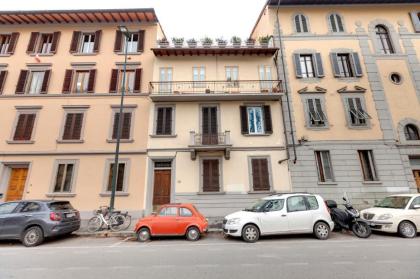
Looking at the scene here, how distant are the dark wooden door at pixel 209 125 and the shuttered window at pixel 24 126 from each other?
36.9ft

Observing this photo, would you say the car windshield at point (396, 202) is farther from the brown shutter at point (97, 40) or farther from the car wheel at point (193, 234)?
the brown shutter at point (97, 40)

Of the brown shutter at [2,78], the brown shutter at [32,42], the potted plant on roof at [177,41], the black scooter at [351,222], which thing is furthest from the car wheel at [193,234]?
the brown shutter at [32,42]

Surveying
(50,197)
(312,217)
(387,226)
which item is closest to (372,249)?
(312,217)

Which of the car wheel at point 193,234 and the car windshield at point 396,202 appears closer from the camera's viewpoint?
the car wheel at point 193,234

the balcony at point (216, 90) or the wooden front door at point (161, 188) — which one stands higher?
the balcony at point (216, 90)

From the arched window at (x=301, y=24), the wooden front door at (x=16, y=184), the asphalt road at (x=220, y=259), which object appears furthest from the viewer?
the arched window at (x=301, y=24)

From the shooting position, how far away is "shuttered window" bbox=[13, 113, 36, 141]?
44.6ft

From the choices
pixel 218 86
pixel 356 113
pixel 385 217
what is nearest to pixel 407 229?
pixel 385 217

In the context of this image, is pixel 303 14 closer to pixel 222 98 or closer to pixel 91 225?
pixel 222 98

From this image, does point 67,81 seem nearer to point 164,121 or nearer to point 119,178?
point 164,121

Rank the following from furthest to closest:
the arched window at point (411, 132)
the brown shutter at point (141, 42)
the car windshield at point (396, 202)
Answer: the brown shutter at point (141, 42)
the arched window at point (411, 132)
the car windshield at point (396, 202)

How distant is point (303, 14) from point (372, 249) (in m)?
16.2

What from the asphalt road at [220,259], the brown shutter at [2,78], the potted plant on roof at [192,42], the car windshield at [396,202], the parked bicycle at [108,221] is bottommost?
the asphalt road at [220,259]

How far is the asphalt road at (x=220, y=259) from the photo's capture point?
181 inches
